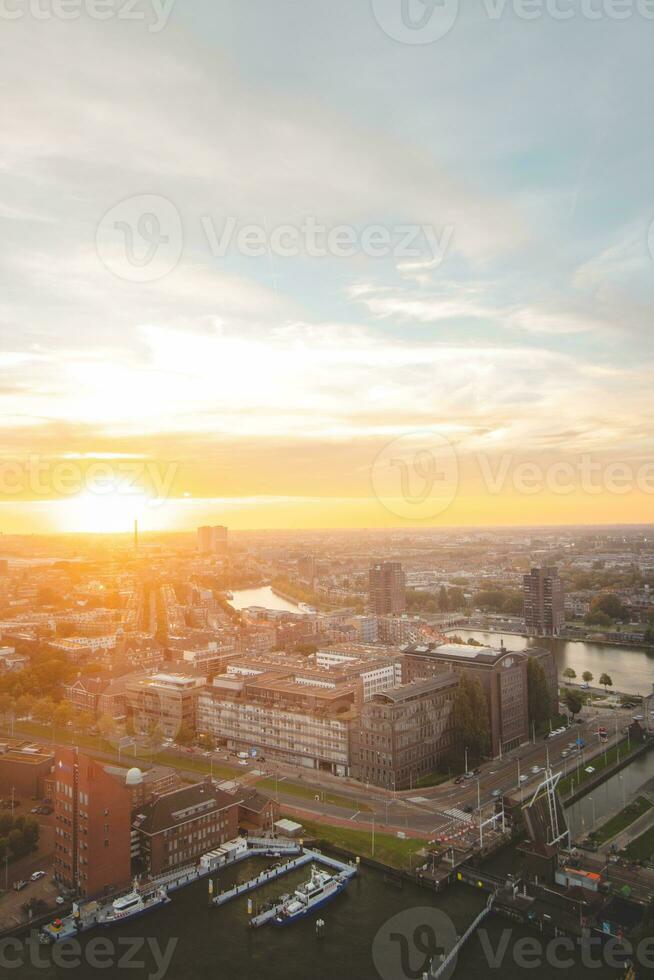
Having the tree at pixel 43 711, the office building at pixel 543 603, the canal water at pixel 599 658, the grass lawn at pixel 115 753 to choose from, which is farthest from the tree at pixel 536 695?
the office building at pixel 543 603

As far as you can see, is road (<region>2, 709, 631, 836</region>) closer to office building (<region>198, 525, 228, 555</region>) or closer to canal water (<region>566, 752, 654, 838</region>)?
canal water (<region>566, 752, 654, 838</region>)

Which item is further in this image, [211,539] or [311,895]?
[211,539]

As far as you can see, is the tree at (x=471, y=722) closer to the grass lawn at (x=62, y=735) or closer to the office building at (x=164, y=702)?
the office building at (x=164, y=702)

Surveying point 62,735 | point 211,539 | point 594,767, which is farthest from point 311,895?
point 211,539

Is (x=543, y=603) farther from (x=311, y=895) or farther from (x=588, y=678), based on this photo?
(x=311, y=895)

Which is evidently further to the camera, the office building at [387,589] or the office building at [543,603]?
the office building at [387,589]

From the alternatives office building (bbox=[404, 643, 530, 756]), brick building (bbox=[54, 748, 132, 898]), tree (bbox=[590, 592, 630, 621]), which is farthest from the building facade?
tree (bbox=[590, 592, 630, 621])

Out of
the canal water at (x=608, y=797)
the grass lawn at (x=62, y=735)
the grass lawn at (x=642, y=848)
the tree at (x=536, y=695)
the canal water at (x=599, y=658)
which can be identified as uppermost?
the tree at (x=536, y=695)
